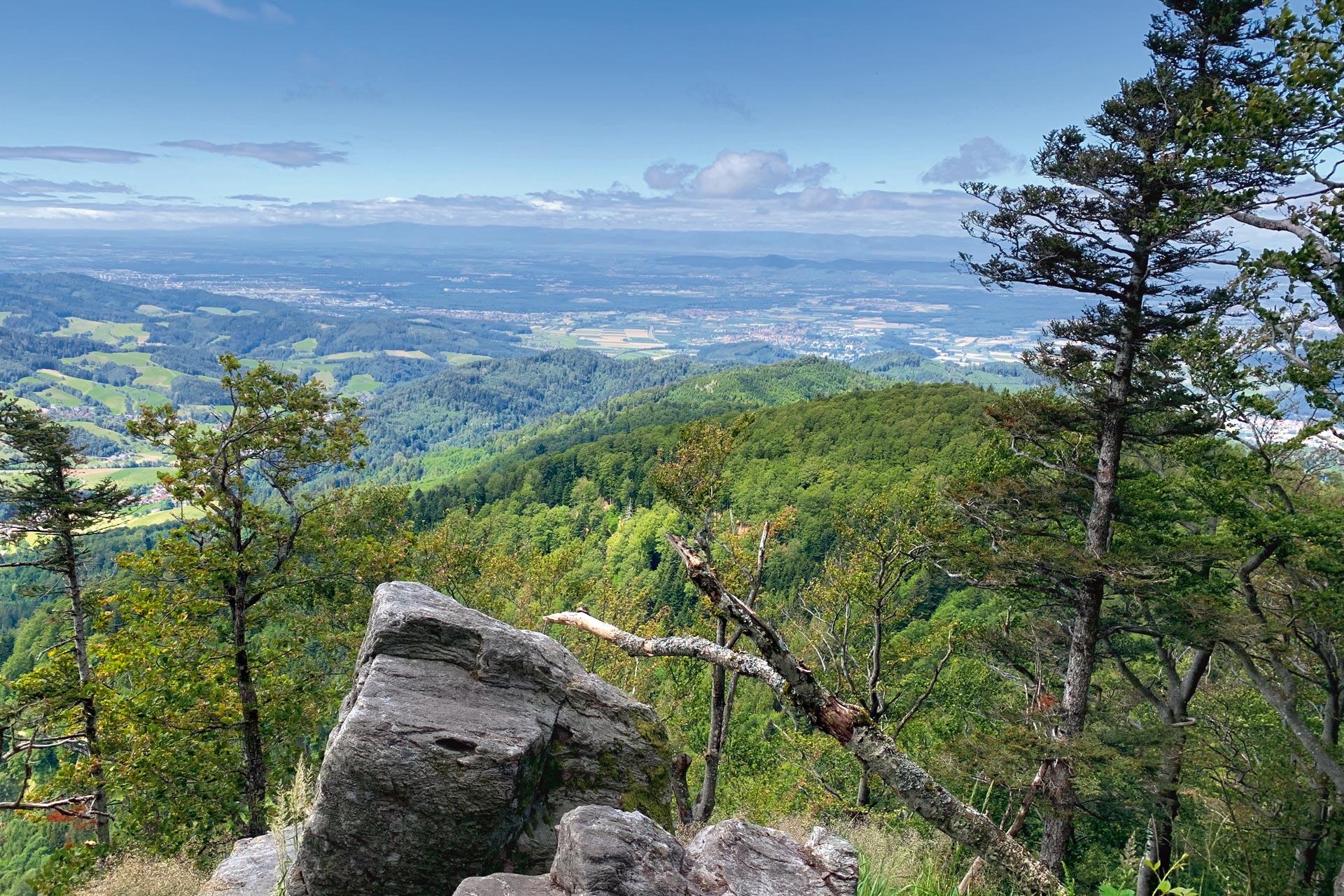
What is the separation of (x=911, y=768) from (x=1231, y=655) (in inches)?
680

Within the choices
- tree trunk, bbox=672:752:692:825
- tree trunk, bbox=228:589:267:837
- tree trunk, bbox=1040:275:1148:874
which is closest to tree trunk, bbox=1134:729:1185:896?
tree trunk, bbox=1040:275:1148:874

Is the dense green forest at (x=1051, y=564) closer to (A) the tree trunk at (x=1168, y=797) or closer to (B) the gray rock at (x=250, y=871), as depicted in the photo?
(A) the tree trunk at (x=1168, y=797)

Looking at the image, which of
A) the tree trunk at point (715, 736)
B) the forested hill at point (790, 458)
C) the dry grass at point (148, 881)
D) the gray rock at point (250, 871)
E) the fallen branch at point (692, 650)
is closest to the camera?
the fallen branch at point (692, 650)

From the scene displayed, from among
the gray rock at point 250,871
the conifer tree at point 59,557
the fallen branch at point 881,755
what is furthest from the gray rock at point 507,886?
the conifer tree at point 59,557

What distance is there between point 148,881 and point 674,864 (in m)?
9.40

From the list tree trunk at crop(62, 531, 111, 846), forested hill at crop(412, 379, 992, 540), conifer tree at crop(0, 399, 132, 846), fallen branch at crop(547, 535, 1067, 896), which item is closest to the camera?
fallen branch at crop(547, 535, 1067, 896)

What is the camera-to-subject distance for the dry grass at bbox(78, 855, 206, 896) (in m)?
10.0

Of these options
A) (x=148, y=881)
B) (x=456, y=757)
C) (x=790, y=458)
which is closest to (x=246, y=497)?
(x=148, y=881)

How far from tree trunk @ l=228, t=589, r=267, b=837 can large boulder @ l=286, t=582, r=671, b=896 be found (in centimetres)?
965

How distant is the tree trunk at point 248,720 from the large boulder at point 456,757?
9.65m

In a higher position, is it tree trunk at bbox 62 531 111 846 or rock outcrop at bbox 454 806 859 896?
rock outcrop at bbox 454 806 859 896

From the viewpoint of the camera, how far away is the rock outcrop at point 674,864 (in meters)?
5.41

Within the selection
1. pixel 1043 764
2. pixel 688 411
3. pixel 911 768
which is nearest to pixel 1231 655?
pixel 1043 764

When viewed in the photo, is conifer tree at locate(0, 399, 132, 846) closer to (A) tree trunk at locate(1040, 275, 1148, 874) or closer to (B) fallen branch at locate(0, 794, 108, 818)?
(B) fallen branch at locate(0, 794, 108, 818)
